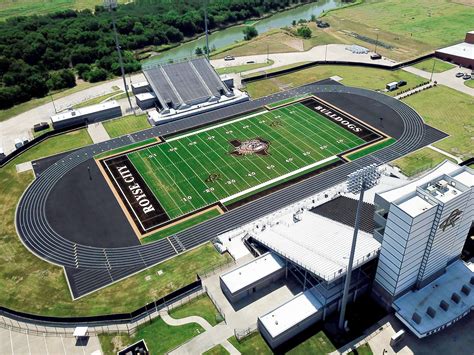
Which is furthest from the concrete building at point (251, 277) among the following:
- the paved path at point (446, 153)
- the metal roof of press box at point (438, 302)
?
the paved path at point (446, 153)

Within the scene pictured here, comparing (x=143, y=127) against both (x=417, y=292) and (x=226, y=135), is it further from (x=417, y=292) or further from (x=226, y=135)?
(x=417, y=292)

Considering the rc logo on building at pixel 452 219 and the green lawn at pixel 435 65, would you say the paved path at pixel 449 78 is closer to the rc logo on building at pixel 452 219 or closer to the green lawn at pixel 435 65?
the green lawn at pixel 435 65

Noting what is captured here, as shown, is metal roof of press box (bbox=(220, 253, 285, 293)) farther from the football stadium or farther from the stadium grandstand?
the stadium grandstand

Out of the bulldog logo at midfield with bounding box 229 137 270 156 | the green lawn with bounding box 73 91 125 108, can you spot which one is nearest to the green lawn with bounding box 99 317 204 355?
the bulldog logo at midfield with bounding box 229 137 270 156

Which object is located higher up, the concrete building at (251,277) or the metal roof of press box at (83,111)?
the metal roof of press box at (83,111)

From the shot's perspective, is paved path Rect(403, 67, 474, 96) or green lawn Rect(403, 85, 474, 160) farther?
paved path Rect(403, 67, 474, 96)

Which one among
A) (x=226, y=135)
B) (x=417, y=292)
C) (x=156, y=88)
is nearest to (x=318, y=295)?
(x=417, y=292)

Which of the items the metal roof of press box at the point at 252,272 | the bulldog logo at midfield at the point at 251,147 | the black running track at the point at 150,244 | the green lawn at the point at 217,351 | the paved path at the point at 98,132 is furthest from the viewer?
the paved path at the point at 98,132

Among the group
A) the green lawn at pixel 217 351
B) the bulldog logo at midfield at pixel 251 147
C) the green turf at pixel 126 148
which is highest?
the green turf at pixel 126 148

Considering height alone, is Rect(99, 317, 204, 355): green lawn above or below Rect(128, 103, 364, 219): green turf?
below
